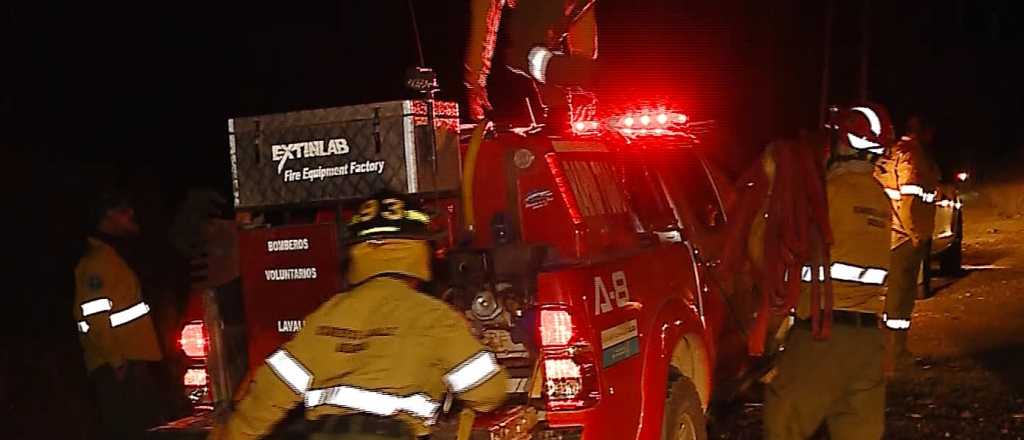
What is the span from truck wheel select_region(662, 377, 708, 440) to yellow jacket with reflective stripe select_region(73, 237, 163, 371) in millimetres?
2938

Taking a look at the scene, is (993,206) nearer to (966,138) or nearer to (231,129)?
(966,138)

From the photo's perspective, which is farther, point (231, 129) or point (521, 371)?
point (231, 129)

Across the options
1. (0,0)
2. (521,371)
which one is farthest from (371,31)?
(521,371)

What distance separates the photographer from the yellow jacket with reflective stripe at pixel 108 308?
6.20 m

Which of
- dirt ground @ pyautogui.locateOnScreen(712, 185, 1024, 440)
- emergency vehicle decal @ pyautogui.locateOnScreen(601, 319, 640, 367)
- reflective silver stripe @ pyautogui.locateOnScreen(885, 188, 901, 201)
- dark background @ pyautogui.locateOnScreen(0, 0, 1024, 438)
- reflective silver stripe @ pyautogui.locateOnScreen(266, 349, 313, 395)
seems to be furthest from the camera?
dark background @ pyautogui.locateOnScreen(0, 0, 1024, 438)

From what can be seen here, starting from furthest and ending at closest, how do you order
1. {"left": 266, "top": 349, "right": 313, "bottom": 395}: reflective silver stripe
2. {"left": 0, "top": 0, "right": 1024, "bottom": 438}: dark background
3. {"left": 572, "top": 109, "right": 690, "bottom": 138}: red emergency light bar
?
{"left": 0, "top": 0, "right": 1024, "bottom": 438}: dark background
{"left": 572, "top": 109, "right": 690, "bottom": 138}: red emergency light bar
{"left": 266, "top": 349, "right": 313, "bottom": 395}: reflective silver stripe

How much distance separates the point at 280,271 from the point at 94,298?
138cm

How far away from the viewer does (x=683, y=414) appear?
552 cm

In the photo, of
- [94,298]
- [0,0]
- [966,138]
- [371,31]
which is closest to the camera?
[94,298]

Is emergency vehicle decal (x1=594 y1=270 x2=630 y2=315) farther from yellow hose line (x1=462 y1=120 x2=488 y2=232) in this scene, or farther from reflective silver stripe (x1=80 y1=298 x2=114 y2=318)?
reflective silver stripe (x1=80 y1=298 x2=114 y2=318)

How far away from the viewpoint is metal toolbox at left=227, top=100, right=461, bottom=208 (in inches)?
204

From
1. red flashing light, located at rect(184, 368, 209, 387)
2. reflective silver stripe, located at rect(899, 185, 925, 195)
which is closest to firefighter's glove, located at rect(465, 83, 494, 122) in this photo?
red flashing light, located at rect(184, 368, 209, 387)

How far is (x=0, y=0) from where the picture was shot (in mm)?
13344

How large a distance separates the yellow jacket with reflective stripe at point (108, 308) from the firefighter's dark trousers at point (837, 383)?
11.4 feet
